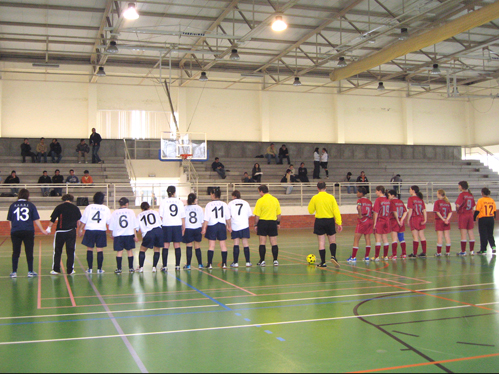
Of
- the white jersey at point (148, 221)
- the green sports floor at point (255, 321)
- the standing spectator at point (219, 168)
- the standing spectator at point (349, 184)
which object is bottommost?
the green sports floor at point (255, 321)

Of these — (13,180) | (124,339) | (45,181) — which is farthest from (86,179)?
(124,339)

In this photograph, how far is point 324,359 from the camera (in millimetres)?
4887

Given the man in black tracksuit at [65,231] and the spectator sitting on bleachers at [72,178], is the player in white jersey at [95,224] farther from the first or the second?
the spectator sitting on bleachers at [72,178]

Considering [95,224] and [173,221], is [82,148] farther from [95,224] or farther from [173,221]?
[173,221]

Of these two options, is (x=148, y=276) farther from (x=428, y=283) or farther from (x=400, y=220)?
(x=400, y=220)

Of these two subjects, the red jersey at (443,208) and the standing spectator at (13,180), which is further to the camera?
the standing spectator at (13,180)

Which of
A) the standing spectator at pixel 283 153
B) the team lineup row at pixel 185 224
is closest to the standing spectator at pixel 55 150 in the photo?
the standing spectator at pixel 283 153

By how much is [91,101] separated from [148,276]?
2139cm

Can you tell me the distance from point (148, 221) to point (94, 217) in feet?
3.88

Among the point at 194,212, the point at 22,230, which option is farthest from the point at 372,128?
the point at 22,230

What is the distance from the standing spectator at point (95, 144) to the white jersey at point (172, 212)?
57.6 ft

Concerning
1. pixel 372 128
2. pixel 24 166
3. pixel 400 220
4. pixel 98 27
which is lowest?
pixel 400 220

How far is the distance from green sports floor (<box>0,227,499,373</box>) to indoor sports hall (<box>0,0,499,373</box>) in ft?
0.14

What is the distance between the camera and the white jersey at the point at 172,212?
1105cm
